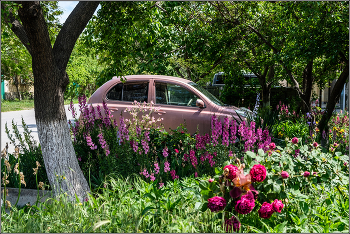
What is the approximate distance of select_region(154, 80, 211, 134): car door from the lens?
6.70 meters

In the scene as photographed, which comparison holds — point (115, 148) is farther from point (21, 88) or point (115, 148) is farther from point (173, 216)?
point (21, 88)

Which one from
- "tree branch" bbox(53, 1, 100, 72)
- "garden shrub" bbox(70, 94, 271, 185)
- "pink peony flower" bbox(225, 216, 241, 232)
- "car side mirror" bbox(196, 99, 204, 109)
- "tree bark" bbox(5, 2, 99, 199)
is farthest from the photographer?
"car side mirror" bbox(196, 99, 204, 109)

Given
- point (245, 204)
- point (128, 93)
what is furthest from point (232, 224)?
point (128, 93)

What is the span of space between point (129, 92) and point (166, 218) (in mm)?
4681

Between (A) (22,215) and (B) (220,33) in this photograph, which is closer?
(A) (22,215)

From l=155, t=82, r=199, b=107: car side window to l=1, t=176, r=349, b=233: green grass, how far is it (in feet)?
12.8

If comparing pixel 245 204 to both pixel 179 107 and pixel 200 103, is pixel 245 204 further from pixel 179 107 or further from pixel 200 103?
pixel 179 107

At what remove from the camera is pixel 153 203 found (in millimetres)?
3076

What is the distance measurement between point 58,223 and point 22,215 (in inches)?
30.9

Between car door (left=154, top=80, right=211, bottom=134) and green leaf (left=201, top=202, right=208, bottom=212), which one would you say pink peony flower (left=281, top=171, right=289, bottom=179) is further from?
car door (left=154, top=80, right=211, bottom=134)

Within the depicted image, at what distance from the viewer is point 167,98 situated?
711cm

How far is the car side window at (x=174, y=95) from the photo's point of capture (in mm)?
7012

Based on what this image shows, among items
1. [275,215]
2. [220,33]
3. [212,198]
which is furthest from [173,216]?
[220,33]

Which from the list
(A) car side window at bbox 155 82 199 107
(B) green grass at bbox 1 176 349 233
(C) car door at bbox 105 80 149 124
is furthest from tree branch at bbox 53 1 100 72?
(A) car side window at bbox 155 82 199 107
